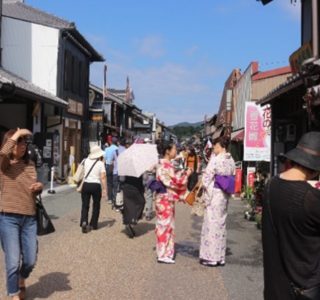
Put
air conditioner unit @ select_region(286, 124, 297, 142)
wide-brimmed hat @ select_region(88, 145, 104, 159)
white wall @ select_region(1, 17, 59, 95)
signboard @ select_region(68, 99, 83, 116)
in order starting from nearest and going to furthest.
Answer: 1. wide-brimmed hat @ select_region(88, 145, 104, 159)
2. air conditioner unit @ select_region(286, 124, 297, 142)
3. white wall @ select_region(1, 17, 59, 95)
4. signboard @ select_region(68, 99, 83, 116)

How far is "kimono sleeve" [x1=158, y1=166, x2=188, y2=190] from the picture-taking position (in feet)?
26.5

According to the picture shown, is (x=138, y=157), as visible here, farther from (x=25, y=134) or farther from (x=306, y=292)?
(x=306, y=292)

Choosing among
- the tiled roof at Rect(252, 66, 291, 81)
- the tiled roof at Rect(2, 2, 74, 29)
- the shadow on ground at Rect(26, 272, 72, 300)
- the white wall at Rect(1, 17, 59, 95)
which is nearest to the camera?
the shadow on ground at Rect(26, 272, 72, 300)

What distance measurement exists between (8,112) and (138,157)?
10.4 meters

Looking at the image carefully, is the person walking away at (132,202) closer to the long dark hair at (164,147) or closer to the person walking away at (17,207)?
the long dark hair at (164,147)

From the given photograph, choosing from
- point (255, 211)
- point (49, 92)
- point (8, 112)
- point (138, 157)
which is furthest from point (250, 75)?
point (138, 157)

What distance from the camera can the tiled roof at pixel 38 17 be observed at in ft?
72.9

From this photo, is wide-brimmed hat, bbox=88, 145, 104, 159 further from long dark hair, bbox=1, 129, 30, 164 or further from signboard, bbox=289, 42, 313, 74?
long dark hair, bbox=1, 129, 30, 164

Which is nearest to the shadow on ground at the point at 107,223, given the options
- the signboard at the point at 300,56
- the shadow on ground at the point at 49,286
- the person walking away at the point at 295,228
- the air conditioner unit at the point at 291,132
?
the shadow on ground at the point at 49,286

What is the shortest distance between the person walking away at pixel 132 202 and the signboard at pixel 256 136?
6.26 m

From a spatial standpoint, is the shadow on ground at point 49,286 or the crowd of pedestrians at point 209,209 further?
the shadow on ground at point 49,286

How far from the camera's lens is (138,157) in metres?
10.2

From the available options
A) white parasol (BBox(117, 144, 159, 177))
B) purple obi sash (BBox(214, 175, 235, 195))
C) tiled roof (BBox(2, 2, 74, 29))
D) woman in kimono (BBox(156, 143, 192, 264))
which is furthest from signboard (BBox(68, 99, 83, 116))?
purple obi sash (BBox(214, 175, 235, 195))

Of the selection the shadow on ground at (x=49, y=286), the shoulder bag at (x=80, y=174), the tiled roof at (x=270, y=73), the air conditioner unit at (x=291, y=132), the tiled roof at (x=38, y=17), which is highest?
the tiled roof at (x=38, y=17)
